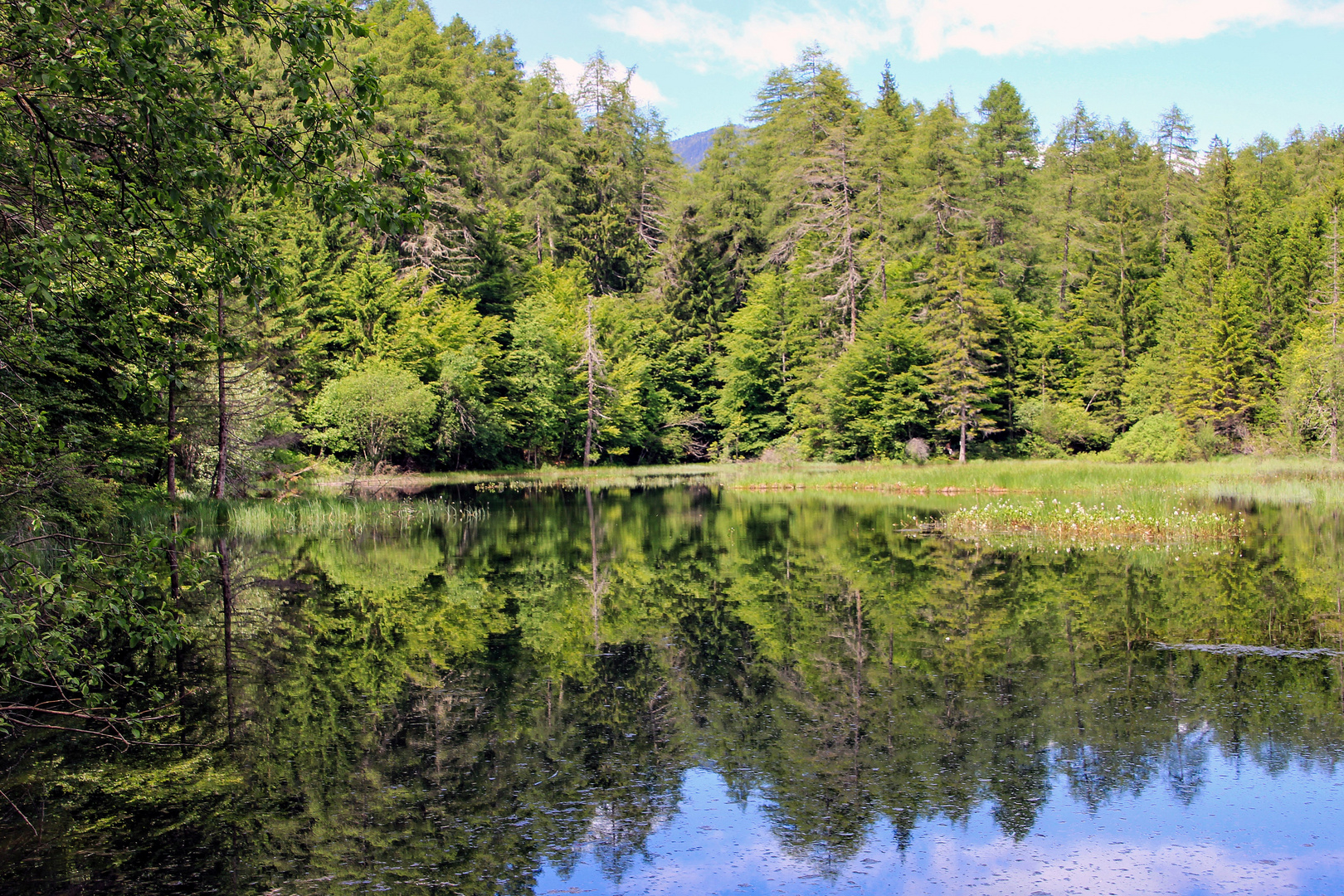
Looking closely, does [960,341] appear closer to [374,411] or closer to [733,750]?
[374,411]

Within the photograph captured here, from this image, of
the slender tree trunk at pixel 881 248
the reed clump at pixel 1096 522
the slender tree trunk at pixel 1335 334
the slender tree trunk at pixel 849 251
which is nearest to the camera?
the reed clump at pixel 1096 522

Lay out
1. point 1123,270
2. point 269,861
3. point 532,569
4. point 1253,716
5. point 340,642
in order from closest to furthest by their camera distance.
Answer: point 269,861, point 1253,716, point 340,642, point 532,569, point 1123,270

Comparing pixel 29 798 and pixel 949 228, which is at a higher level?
pixel 949 228

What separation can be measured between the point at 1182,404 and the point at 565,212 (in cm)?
3787

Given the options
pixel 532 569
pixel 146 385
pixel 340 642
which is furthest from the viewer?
pixel 532 569

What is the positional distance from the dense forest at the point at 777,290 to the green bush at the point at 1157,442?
0.21m

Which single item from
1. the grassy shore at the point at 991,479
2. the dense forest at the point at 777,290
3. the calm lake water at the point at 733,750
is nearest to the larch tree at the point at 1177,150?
the dense forest at the point at 777,290

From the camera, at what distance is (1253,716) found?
8070 millimetres

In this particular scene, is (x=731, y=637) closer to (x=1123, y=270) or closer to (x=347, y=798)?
(x=347, y=798)

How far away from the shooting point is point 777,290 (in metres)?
55.5

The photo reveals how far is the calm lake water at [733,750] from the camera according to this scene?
557 centimetres

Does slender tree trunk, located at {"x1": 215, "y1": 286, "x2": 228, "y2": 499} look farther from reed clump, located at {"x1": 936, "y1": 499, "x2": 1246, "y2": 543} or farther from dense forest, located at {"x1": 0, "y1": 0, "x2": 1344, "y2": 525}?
reed clump, located at {"x1": 936, "y1": 499, "x2": 1246, "y2": 543}

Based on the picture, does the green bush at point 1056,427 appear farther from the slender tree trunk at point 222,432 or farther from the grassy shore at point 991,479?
the slender tree trunk at point 222,432

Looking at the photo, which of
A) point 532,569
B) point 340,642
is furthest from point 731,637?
point 532,569
